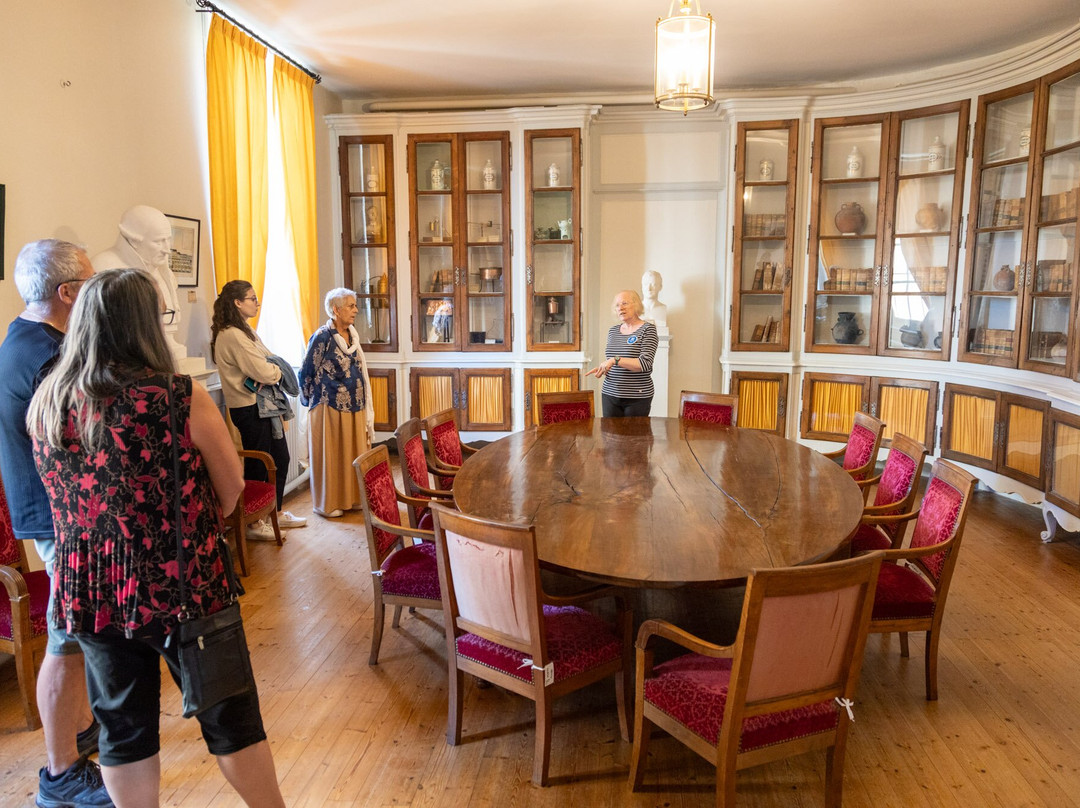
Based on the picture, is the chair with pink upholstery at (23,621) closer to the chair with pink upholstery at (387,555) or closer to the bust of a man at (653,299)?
the chair with pink upholstery at (387,555)

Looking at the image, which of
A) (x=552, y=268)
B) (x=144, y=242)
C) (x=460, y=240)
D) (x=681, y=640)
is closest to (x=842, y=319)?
(x=552, y=268)

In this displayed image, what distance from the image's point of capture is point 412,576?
2.80 m

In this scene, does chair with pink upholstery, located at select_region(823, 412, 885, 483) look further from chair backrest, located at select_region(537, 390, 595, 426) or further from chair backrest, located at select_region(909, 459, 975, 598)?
chair backrest, located at select_region(537, 390, 595, 426)

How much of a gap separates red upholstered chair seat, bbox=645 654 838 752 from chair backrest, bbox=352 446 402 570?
3.85 feet

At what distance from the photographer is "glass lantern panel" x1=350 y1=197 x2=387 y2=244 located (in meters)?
6.38

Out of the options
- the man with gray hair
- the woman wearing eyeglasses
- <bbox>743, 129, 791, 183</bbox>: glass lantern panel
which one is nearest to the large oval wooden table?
the man with gray hair

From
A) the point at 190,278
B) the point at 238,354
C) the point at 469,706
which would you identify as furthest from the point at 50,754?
the point at 190,278

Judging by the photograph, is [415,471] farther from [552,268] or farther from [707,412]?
[552,268]

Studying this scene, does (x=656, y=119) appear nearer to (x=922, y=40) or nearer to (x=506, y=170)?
(x=506, y=170)

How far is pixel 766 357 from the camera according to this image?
616 centimetres

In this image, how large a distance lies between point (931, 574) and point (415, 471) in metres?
2.07

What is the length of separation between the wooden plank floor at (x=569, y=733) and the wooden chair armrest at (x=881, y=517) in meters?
0.59

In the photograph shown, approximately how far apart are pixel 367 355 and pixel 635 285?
93.3 inches

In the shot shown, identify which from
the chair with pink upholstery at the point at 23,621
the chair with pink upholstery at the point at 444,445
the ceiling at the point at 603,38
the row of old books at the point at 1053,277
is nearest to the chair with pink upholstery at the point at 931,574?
the chair with pink upholstery at the point at 444,445
